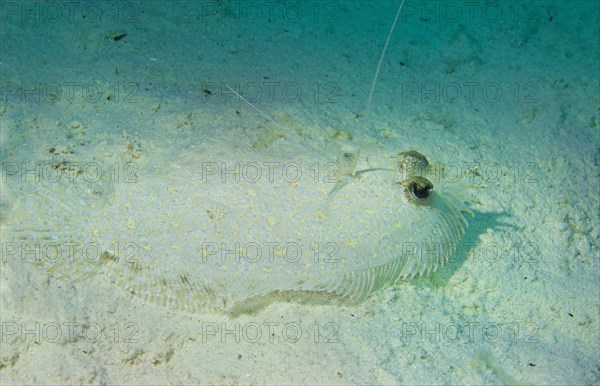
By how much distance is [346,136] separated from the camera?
Result: 4.09 m

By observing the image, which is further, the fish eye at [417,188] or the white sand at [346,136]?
the fish eye at [417,188]

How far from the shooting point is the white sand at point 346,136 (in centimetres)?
287

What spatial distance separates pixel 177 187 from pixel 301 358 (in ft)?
4.78

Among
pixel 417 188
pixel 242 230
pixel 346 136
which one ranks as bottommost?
pixel 242 230

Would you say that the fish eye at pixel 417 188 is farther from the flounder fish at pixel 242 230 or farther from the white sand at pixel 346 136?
the white sand at pixel 346 136

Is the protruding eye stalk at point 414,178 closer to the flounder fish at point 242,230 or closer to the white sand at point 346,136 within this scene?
the flounder fish at point 242,230

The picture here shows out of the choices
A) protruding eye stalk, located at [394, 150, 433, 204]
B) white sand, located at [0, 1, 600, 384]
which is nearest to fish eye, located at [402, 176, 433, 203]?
protruding eye stalk, located at [394, 150, 433, 204]

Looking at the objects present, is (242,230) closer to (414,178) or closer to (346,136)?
(414,178)

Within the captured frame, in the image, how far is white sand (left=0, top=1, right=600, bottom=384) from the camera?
2.87 metres

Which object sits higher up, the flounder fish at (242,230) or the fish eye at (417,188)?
the fish eye at (417,188)

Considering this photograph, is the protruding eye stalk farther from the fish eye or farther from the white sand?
the white sand

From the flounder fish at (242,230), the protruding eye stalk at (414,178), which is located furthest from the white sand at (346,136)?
the protruding eye stalk at (414,178)

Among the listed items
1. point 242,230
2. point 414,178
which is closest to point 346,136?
point 414,178

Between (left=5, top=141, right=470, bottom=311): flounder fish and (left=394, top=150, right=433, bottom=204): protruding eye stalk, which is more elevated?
(left=394, top=150, right=433, bottom=204): protruding eye stalk
